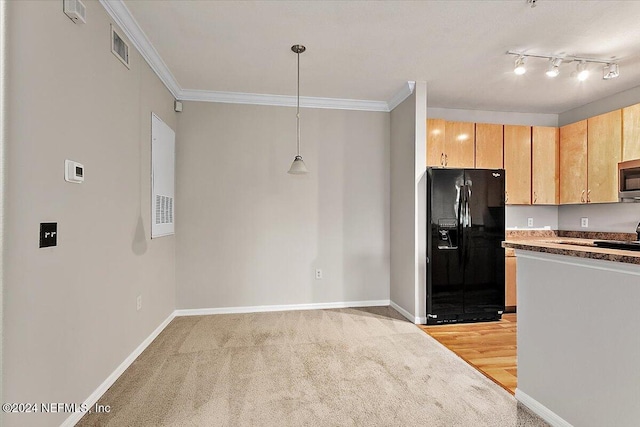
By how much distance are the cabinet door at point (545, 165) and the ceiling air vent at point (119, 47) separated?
15.1 feet

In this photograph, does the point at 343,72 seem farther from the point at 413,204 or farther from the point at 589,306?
the point at 589,306

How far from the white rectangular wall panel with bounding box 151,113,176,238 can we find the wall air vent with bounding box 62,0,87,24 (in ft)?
4.24

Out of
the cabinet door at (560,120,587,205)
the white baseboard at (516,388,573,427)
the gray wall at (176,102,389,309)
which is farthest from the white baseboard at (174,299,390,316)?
the cabinet door at (560,120,587,205)

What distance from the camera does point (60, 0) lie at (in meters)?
1.83

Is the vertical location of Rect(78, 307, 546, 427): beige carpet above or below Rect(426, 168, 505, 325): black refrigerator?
below

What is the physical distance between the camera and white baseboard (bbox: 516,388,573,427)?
75.1 inches

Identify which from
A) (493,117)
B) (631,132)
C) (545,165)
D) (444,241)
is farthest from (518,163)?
(444,241)

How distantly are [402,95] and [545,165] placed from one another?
85.0 inches

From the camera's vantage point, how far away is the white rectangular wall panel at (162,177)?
328 centimetres

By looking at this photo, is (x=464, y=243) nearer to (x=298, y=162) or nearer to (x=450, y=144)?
(x=450, y=144)

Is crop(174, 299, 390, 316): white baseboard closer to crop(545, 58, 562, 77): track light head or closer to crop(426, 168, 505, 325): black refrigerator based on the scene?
crop(426, 168, 505, 325): black refrigerator

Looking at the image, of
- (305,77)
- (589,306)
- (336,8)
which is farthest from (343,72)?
(589,306)

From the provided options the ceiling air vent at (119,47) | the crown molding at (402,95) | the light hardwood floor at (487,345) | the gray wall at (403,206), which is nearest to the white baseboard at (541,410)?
the light hardwood floor at (487,345)

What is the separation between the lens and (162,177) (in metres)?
3.54
